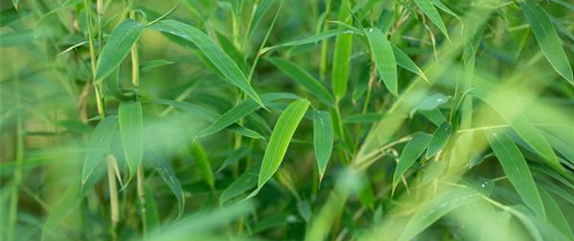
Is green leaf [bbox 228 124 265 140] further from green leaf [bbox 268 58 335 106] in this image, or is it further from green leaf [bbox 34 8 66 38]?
green leaf [bbox 34 8 66 38]

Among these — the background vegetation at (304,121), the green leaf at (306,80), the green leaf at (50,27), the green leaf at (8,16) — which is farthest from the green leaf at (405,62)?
the green leaf at (8,16)

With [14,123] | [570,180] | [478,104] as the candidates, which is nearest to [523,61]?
[478,104]

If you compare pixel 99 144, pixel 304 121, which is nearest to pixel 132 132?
pixel 99 144

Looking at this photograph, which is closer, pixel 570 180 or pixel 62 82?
pixel 570 180

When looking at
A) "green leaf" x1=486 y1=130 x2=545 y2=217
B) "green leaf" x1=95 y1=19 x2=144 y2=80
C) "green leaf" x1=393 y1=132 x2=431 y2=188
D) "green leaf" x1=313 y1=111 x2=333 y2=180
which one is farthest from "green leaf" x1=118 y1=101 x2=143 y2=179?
"green leaf" x1=486 y1=130 x2=545 y2=217

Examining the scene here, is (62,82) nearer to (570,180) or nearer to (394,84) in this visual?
(394,84)

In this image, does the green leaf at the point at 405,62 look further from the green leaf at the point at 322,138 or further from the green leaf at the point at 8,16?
the green leaf at the point at 8,16
